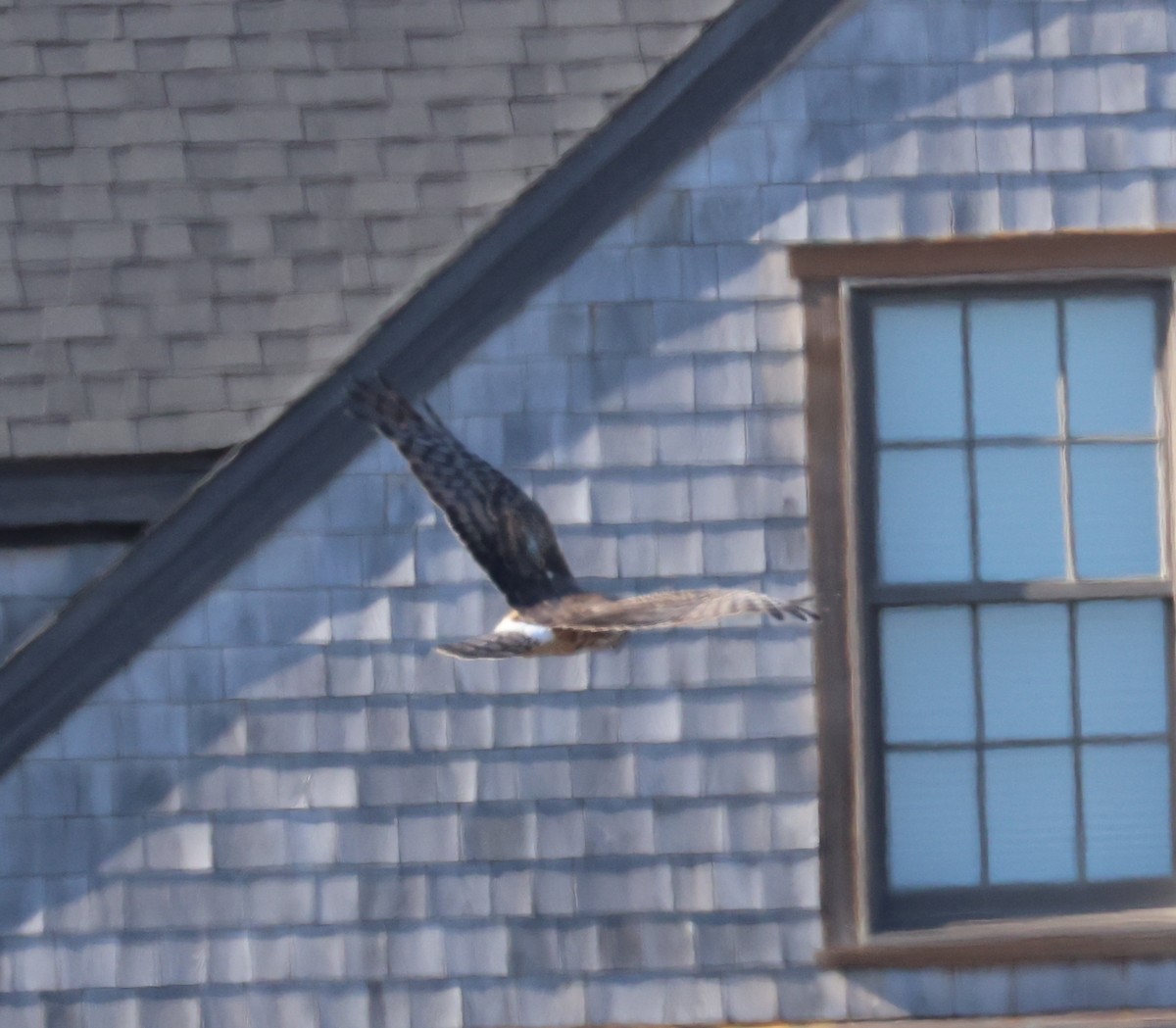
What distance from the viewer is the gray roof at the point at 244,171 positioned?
16.5 feet

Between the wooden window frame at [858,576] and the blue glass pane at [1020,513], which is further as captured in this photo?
the blue glass pane at [1020,513]

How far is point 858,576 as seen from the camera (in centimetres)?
486

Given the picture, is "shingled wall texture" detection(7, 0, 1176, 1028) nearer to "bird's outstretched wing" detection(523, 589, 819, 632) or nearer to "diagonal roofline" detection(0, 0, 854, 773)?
"diagonal roofline" detection(0, 0, 854, 773)

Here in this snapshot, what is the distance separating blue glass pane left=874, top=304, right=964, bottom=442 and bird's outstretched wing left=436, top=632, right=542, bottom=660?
53.9 inches

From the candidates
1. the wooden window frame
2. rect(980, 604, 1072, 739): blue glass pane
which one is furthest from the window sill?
rect(980, 604, 1072, 739): blue glass pane

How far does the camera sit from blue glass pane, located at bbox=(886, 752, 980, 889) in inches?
193

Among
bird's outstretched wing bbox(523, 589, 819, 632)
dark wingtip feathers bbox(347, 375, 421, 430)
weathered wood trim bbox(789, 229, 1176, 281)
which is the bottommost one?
bird's outstretched wing bbox(523, 589, 819, 632)

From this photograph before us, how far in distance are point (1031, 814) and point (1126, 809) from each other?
0.90 ft

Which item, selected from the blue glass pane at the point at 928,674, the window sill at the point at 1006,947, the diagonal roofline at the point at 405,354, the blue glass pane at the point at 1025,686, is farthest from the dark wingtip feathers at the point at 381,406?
the window sill at the point at 1006,947

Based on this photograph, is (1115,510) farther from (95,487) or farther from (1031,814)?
(95,487)

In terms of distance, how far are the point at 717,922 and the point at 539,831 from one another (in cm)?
56

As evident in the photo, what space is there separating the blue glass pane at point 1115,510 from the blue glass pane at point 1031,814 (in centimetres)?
56

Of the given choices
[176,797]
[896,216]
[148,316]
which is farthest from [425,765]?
[896,216]

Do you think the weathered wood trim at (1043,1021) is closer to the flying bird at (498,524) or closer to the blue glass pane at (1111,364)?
the flying bird at (498,524)
